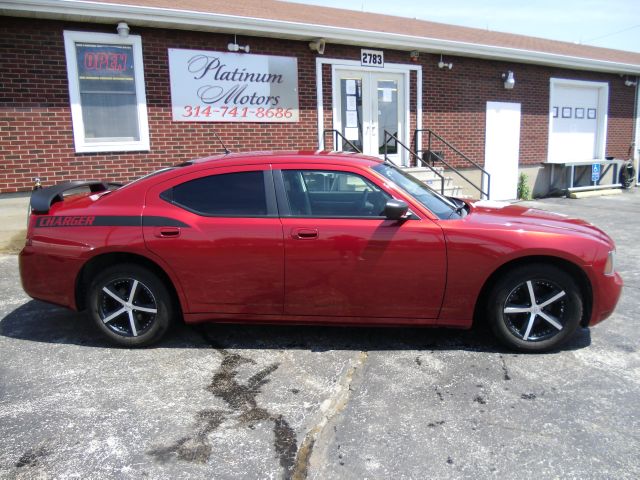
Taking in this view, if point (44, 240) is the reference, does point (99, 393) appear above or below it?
below

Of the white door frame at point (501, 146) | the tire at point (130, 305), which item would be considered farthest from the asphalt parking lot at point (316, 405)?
the white door frame at point (501, 146)

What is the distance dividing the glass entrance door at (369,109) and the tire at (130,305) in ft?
22.6

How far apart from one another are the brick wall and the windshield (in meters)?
5.50

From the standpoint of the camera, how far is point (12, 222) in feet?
25.1

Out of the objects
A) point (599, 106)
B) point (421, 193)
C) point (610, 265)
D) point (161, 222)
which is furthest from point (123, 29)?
point (599, 106)

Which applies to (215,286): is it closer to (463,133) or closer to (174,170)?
(174,170)

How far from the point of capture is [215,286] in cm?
384

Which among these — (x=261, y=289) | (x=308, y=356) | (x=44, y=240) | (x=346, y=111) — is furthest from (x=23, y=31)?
(x=308, y=356)

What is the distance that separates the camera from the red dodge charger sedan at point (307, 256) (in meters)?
3.66

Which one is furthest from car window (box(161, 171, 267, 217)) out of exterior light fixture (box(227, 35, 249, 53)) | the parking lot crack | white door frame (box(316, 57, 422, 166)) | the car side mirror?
white door frame (box(316, 57, 422, 166))

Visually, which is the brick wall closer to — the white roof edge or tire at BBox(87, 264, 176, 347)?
the white roof edge

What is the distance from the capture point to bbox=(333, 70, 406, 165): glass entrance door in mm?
10250

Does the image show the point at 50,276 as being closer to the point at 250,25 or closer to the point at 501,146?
the point at 250,25

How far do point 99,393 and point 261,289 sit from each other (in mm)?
1301
